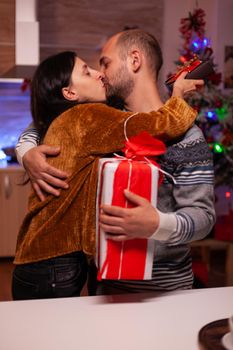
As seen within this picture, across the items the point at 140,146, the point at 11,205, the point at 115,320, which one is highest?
the point at 140,146

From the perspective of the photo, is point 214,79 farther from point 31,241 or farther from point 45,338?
point 45,338

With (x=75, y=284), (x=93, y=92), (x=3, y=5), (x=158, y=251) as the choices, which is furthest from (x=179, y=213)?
(x=3, y=5)

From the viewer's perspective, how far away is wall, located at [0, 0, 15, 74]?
1.64m

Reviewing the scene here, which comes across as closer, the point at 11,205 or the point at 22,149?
the point at 22,149

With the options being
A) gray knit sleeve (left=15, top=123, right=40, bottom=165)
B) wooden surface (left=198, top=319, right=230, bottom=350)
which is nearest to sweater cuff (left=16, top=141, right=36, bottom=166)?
gray knit sleeve (left=15, top=123, right=40, bottom=165)

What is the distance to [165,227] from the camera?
1180 millimetres

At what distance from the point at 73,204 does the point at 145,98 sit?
0.42 meters

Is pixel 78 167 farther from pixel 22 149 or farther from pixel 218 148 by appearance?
pixel 218 148

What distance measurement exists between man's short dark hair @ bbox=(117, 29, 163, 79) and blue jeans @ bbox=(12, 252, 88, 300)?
638 mm

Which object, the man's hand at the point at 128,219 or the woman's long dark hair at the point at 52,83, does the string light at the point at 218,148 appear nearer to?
the woman's long dark hair at the point at 52,83

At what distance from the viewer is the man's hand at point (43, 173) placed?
141cm

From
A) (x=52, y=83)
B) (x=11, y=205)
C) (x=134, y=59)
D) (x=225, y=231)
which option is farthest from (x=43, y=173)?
(x=11, y=205)

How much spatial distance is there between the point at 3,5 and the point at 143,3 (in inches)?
130

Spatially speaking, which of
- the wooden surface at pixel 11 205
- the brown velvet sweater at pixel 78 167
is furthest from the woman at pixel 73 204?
the wooden surface at pixel 11 205
